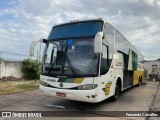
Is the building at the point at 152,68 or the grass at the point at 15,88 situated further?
the building at the point at 152,68

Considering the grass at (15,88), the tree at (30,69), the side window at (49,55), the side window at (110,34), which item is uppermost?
the side window at (110,34)

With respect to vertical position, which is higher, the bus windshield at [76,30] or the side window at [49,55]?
the bus windshield at [76,30]

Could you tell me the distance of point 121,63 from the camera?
10.8m

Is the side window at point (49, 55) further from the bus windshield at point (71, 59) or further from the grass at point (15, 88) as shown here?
the grass at point (15, 88)

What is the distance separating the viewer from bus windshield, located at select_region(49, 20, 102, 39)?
7839mm

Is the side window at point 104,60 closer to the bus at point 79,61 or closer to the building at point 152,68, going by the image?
the bus at point 79,61

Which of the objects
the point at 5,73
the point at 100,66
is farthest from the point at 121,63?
the point at 5,73

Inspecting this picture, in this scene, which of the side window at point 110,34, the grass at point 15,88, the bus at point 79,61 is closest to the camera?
the bus at point 79,61

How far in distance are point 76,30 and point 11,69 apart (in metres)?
13.3

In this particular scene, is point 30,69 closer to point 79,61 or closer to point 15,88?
point 15,88

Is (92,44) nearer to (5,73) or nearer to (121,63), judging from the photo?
(121,63)

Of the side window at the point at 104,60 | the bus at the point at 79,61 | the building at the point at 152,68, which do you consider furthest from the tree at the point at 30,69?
the building at the point at 152,68

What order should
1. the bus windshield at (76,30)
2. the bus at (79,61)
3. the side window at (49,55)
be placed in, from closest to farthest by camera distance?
the bus at (79,61) < the bus windshield at (76,30) < the side window at (49,55)

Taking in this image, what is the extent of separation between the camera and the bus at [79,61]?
7254 millimetres
